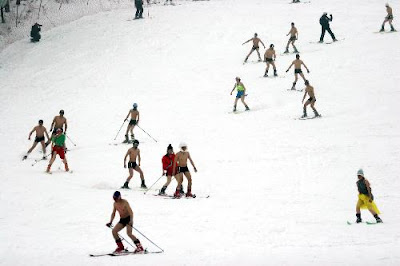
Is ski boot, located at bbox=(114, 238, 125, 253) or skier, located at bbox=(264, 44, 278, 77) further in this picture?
skier, located at bbox=(264, 44, 278, 77)

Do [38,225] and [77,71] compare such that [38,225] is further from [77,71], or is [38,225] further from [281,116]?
[77,71]

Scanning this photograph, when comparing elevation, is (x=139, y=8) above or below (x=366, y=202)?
above

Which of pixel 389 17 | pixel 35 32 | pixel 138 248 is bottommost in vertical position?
pixel 138 248

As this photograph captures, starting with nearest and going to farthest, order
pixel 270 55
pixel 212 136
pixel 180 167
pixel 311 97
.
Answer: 1. pixel 180 167
2. pixel 212 136
3. pixel 311 97
4. pixel 270 55

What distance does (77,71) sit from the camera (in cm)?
2894

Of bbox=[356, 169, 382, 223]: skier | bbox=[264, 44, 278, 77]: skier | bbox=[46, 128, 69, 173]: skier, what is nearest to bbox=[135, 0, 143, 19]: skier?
bbox=[264, 44, 278, 77]: skier

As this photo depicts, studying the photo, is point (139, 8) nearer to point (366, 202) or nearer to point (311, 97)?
point (311, 97)

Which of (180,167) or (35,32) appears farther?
(35,32)

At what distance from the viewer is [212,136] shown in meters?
18.3

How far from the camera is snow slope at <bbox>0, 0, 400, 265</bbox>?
9.66 meters

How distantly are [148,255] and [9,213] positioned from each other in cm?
431

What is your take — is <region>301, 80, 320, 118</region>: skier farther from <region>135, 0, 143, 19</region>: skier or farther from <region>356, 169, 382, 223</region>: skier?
<region>135, 0, 143, 19</region>: skier

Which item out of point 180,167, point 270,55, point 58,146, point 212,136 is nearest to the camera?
point 180,167

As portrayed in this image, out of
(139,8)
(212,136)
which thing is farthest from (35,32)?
(212,136)
